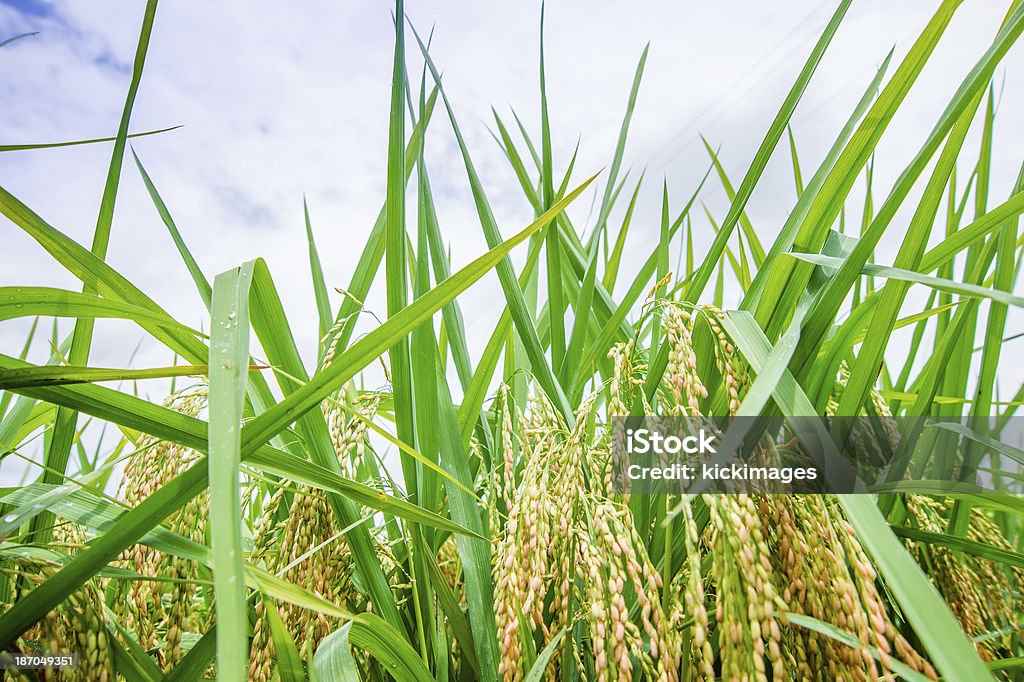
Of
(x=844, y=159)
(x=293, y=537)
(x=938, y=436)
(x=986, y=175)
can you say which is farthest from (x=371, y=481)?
(x=986, y=175)

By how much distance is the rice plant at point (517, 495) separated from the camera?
1.60ft

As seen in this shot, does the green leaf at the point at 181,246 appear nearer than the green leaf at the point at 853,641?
No

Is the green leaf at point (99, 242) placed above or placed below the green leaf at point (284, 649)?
above

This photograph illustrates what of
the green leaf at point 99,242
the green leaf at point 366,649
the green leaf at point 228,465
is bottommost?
the green leaf at point 366,649

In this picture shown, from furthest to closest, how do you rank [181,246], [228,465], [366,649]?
[181,246] < [366,649] < [228,465]

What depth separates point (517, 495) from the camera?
26.0 inches

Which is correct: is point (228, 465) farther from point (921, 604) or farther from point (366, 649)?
point (921, 604)

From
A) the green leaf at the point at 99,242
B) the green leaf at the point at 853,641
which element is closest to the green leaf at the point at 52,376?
the green leaf at the point at 99,242

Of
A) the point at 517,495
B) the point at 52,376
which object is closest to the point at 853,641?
the point at 517,495

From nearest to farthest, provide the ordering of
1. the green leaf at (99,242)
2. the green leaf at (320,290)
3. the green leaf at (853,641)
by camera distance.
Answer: the green leaf at (853,641) → the green leaf at (99,242) → the green leaf at (320,290)

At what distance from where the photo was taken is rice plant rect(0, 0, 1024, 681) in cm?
49

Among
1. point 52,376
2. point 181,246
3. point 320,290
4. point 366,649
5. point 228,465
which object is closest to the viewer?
point 228,465

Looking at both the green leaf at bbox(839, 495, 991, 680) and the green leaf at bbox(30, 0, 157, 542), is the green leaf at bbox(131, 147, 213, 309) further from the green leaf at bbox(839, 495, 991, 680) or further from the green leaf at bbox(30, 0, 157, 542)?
the green leaf at bbox(839, 495, 991, 680)

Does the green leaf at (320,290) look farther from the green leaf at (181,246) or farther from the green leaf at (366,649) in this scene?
the green leaf at (366,649)
